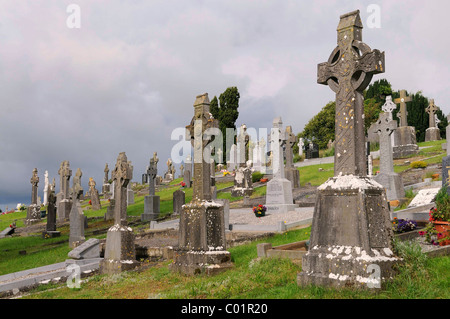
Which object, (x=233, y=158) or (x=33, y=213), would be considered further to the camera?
(x=233, y=158)

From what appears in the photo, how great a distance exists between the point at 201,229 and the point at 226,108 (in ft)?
161

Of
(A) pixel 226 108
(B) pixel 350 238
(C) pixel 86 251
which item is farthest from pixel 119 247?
(A) pixel 226 108

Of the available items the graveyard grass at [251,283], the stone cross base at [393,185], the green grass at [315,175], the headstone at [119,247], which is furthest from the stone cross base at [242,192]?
the headstone at [119,247]

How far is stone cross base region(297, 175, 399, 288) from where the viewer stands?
5.41 meters

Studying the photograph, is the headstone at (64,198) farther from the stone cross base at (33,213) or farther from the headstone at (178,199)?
the headstone at (178,199)

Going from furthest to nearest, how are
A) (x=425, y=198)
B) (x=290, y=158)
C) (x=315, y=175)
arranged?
(x=315, y=175) → (x=290, y=158) → (x=425, y=198)

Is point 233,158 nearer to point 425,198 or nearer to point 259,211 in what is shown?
point 259,211

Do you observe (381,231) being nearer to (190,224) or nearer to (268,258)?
(268,258)

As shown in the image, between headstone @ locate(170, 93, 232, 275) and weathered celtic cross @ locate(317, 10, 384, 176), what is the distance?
137 inches

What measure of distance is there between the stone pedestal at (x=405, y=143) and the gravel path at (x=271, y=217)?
Result: 19604 millimetres

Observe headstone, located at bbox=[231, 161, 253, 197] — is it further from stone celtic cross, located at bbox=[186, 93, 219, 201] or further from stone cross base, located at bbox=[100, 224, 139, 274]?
stone celtic cross, located at bbox=[186, 93, 219, 201]

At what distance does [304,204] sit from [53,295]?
12.8 m

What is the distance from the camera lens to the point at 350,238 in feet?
18.7
